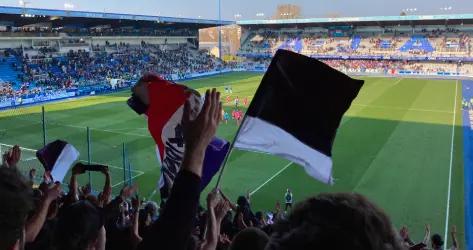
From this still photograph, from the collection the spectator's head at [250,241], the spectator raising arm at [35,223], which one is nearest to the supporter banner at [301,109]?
the spectator's head at [250,241]

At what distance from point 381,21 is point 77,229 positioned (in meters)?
79.6

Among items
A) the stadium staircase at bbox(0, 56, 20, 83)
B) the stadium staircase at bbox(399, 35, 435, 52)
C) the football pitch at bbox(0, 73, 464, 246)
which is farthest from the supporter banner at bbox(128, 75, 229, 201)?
the stadium staircase at bbox(399, 35, 435, 52)

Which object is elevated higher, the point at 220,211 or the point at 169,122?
the point at 169,122

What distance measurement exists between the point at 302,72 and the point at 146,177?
14916mm

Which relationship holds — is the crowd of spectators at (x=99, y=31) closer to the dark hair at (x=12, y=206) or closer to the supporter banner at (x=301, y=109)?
the supporter banner at (x=301, y=109)

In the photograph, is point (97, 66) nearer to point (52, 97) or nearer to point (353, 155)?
point (52, 97)

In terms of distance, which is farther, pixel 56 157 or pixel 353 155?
pixel 353 155

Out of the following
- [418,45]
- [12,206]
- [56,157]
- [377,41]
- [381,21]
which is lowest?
[56,157]

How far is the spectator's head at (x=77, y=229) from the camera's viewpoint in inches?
120

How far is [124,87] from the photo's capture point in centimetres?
5000

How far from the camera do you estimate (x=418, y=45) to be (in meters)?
73.0

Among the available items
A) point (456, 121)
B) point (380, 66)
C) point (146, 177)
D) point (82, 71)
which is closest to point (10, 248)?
point (146, 177)

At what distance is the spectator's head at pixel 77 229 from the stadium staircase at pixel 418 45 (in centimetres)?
7505

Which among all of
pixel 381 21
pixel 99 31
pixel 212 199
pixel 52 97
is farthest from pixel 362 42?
pixel 212 199
